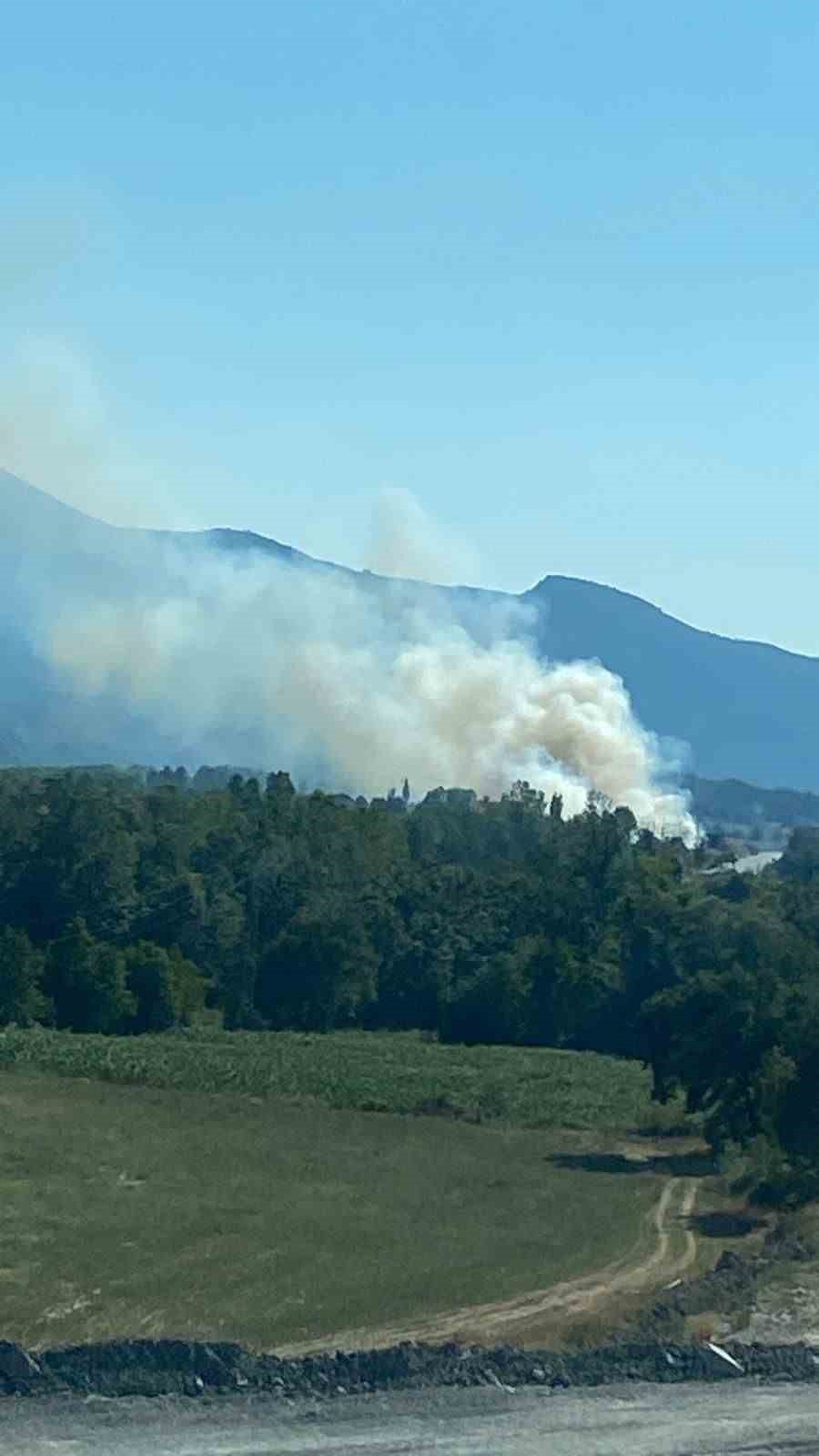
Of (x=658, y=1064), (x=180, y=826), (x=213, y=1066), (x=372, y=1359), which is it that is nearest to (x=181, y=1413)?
(x=372, y=1359)

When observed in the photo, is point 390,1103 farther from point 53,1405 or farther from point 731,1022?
point 53,1405

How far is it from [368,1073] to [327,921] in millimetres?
16118

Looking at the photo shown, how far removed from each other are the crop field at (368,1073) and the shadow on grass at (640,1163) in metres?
4.51

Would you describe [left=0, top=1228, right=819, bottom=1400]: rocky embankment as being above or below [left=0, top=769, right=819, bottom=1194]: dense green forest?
below

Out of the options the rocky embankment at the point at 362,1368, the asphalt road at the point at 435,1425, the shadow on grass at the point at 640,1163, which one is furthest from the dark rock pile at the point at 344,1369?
the shadow on grass at the point at 640,1163

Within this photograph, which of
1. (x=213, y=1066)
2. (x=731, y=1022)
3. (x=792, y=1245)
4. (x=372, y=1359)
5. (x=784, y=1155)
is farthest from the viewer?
(x=213, y=1066)

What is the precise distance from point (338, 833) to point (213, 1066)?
26692mm

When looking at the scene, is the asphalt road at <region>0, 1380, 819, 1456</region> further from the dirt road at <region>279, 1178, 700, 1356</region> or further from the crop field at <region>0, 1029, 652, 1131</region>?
the crop field at <region>0, 1029, 652, 1131</region>

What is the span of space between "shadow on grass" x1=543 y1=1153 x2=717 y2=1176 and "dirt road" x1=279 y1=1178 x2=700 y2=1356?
21.1ft

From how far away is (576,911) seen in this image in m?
69.3

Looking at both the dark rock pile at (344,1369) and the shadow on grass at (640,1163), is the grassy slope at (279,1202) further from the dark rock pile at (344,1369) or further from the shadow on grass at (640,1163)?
the dark rock pile at (344,1369)

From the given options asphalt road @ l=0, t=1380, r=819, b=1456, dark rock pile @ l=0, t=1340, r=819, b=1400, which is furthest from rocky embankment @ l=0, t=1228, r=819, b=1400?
asphalt road @ l=0, t=1380, r=819, b=1456

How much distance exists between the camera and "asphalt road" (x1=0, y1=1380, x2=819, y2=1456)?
44.3 ft

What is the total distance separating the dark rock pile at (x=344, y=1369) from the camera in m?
14.7
